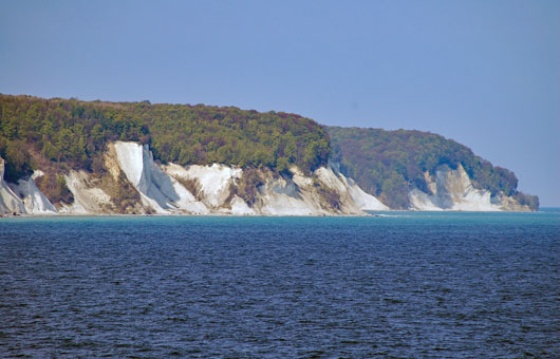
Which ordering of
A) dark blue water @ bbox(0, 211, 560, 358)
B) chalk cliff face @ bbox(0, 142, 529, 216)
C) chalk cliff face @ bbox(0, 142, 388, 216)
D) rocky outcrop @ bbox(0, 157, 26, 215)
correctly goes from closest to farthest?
dark blue water @ bbox(0, 211, 560, 358), rocky outcrop @ bbox(0, 157, 26, 215), chalk cliff face @ bbox(0, 142, 529, 216), chalk cliff face @ bbox(0, 142, 388, 216)

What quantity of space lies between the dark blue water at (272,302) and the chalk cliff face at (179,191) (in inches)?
2396

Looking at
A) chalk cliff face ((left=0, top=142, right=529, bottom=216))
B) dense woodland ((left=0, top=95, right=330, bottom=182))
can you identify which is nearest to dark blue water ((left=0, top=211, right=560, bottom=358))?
chalk cliff face ((left=0, top=142, right=529, bottom=216))

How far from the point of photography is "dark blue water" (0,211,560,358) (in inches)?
1207

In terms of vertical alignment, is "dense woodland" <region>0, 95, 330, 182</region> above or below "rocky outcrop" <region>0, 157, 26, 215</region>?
above

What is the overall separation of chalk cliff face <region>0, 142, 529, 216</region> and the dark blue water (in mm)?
60865

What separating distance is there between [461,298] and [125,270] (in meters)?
20.3

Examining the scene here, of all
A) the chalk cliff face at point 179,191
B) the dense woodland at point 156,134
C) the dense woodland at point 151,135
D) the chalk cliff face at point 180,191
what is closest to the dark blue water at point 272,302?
the chalk cliff face at point 180,191

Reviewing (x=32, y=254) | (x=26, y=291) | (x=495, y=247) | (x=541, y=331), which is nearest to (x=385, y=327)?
(x=541, y=331)

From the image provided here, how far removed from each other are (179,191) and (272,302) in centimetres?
11664

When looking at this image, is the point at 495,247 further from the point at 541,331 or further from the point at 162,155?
the point at 162,155

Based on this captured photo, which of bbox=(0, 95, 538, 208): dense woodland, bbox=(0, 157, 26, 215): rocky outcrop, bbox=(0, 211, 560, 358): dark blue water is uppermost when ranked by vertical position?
bbox=(0, 95, 538, 208): dense woodland

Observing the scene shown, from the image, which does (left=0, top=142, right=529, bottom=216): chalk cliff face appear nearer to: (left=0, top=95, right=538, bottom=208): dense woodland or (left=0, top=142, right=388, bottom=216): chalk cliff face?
(left=0, top=142, right=388, bottom=216): chalk cliff face

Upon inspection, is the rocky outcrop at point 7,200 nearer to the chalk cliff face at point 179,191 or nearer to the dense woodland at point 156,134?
the chalk cliff face at point 179,191

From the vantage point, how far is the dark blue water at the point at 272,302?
101ft
